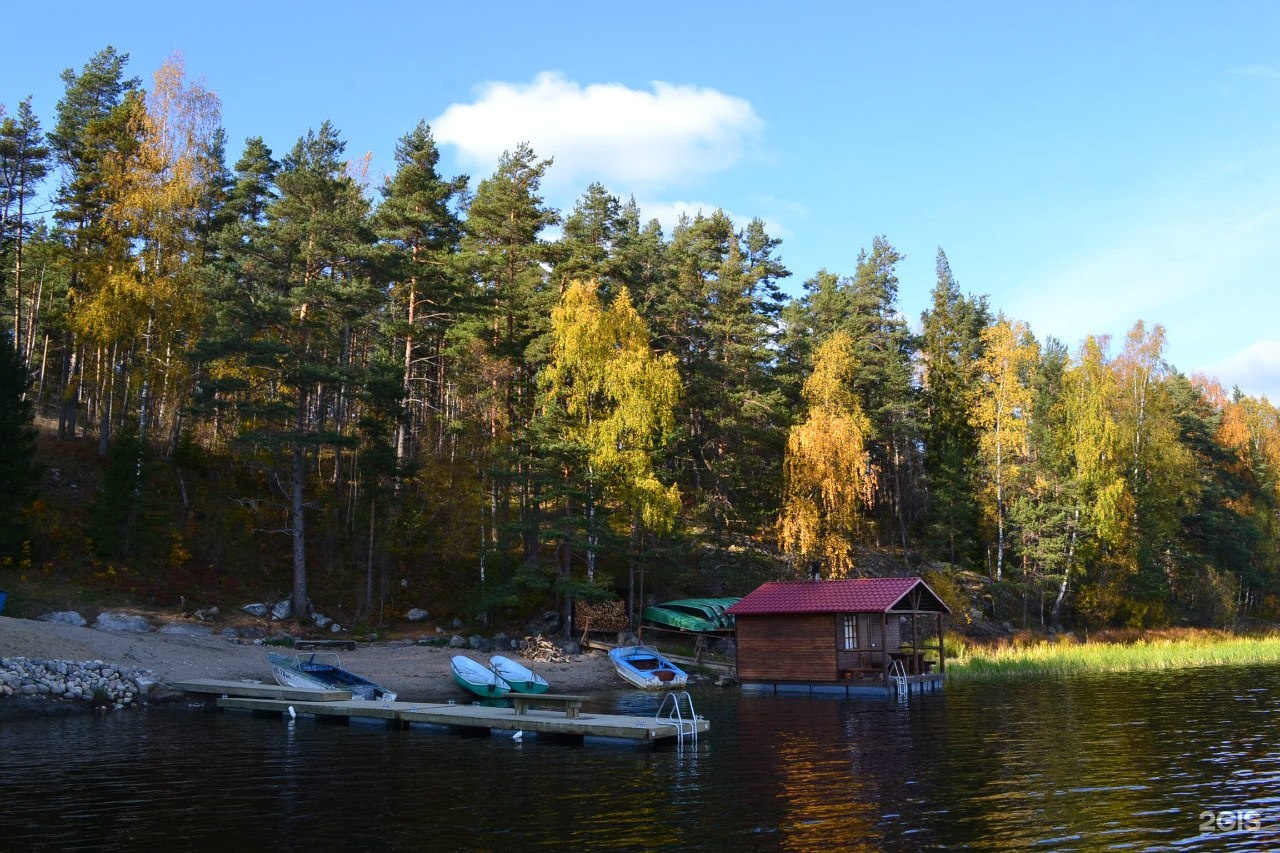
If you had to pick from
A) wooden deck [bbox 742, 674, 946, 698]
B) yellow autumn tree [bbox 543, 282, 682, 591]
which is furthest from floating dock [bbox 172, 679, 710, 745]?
yellow autumn tree [bbox 543, 282, 682, 591]

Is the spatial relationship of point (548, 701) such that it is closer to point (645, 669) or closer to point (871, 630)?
point (645, 669)

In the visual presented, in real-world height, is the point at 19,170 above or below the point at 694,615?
above

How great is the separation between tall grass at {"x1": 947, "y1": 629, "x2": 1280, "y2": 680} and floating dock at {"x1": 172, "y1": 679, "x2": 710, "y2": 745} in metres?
21.5

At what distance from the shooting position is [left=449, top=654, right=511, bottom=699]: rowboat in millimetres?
31172

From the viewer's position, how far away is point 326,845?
12.6 m

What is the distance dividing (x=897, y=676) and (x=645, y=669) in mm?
9791

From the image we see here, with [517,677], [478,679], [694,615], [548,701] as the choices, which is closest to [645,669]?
[517,677]

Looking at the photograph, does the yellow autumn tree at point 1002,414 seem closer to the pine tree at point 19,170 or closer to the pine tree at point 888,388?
the pine tree at point 888,388

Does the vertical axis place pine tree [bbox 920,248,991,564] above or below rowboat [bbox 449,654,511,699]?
above

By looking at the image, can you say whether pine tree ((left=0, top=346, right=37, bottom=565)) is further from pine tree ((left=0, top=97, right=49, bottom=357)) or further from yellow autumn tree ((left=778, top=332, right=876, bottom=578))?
yellow autumn tree ((left=778, top=332, right=876, bottom=578))

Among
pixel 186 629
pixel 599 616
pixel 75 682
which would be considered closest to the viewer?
pixel 75 682

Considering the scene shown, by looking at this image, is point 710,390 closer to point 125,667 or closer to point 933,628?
point 933,628

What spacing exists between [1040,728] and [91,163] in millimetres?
46819

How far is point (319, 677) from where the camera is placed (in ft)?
99.3
